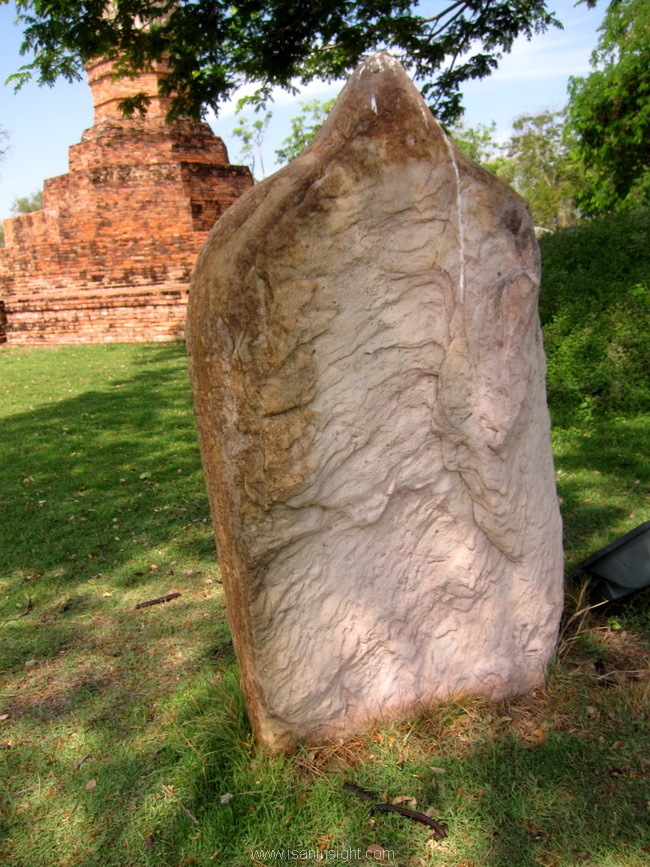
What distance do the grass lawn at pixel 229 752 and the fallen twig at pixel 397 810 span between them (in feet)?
0.08

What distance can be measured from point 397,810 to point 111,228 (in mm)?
15424

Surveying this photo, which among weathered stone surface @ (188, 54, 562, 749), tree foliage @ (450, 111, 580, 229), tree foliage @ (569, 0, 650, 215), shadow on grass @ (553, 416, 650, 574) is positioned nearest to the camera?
weathered stone surface @ (188, 54, 562, 749)

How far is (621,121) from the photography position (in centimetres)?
1478

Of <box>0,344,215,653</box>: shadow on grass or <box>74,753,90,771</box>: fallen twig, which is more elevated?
<box>0,344,215,653</box>: shadow on grass

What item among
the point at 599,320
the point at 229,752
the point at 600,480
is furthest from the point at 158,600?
the point at 599,320

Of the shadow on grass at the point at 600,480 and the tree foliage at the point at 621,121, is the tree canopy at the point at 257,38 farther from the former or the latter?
the tree foliage at the point at 621,121

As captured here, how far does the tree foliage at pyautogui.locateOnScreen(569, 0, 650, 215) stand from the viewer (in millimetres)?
14445

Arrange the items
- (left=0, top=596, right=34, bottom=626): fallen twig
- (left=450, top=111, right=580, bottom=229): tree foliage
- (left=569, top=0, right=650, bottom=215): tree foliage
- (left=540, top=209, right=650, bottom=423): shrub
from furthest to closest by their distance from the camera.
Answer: (left=450, top=111, right=580, bottom=229): tree foliage, (left=569, top=0, right=650, bottom=215): tree foliage, (left=540, top=209, right=650, bottom=423): shrub, (left=0, top=596, right=34, bottom=626): fallen twig

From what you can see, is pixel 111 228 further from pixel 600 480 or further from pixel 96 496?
pixel 600 480

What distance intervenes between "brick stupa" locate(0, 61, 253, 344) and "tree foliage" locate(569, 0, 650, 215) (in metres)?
8.39

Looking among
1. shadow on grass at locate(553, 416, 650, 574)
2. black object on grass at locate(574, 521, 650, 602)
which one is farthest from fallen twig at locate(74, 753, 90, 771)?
shadow on grass at locate(553, 416, 650, 574)

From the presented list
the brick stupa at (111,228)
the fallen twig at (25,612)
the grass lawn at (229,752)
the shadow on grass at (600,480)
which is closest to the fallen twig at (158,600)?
the grass lawn at (229,752)

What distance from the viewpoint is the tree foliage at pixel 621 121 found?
569 inches

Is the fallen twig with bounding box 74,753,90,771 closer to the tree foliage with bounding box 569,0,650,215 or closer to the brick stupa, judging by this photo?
the brick stupa
